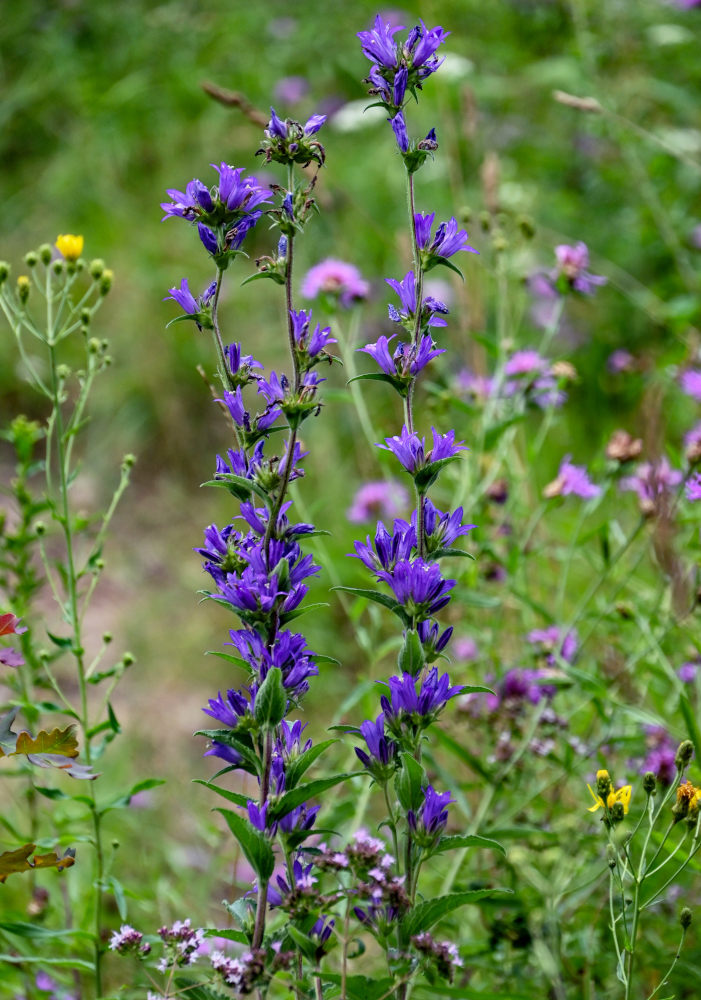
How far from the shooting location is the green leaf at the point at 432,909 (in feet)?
2.75

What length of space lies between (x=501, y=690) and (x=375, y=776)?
659 millimetres

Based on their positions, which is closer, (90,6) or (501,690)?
(501,690)

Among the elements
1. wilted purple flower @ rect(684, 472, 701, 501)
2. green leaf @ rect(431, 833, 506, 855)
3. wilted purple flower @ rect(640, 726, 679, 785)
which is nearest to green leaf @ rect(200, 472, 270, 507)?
green leaf @ rect(431, 833, 506, 855)

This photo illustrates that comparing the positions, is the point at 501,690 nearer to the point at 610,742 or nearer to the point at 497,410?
the point at 610,742

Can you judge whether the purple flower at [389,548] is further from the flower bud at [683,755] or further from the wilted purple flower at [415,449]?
the flower bud at [683,755]

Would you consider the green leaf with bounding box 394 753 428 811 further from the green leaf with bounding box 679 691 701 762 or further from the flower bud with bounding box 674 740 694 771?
the green leaf with bounding box 679 691 701 762

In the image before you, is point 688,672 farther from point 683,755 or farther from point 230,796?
point 230,796

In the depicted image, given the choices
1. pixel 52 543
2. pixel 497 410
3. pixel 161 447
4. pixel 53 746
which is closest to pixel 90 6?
pixel 161 447

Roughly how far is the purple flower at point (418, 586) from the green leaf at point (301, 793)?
15 centimetres

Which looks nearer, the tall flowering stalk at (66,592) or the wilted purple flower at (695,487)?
the tall flowering stalk at (66,592)

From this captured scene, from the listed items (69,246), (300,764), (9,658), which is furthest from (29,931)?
(69,246)

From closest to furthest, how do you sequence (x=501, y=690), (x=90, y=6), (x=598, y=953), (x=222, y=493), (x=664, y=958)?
(x=664, y=958) → (x=598, y=953) → (x=501, y=690) → (x=222, y=493) → (x=90, y=6)

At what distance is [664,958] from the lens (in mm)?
1276

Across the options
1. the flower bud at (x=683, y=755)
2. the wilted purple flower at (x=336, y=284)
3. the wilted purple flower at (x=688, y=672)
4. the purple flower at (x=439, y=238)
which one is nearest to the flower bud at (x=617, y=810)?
the flower bud at (x=683, y=755)
